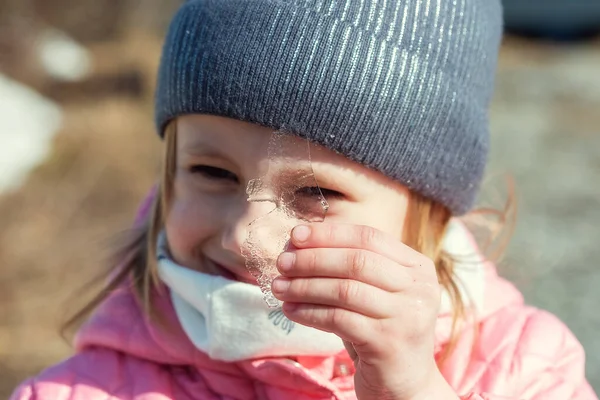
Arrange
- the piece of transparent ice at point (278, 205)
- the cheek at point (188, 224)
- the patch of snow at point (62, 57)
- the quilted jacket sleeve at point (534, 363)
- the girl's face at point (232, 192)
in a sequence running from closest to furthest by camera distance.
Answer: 1. the piece of transparent ice at point (278, 205)
2. the girl's face at point (232, 192)
3. the cheek at point (188, 224)
4. the quilted jacket sleeve at point (534, 363)
5. the patch of snow at point (62, 57)

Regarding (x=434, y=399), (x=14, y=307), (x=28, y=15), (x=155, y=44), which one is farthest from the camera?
(x=155, y=44)

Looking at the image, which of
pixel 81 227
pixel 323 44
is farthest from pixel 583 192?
pixel 323 44

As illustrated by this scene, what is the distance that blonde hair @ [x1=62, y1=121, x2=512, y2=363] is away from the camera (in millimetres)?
1818

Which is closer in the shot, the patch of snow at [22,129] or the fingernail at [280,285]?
the fingernail at [280,285]

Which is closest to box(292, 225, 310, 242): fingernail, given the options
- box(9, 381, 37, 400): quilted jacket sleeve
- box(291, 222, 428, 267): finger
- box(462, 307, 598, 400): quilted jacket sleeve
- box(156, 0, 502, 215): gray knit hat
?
box(291, 222, 428, 267): finger

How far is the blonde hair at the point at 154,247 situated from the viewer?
182 centimetres

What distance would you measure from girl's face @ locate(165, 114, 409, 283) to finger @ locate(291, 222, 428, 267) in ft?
0.62

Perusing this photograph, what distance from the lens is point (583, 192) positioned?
17.2ft

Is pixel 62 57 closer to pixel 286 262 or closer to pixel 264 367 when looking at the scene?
pixel 264 367

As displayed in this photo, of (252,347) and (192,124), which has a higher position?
(192,124)

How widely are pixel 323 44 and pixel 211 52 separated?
242mm

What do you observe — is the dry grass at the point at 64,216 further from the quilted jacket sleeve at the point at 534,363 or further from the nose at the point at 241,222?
the quilted jacket sleeve at the point at 534,363

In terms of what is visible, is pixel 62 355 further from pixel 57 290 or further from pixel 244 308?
pixel 244 308

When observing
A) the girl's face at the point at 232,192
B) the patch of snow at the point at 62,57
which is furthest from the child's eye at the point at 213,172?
the patch of snow at the point at 62,57
